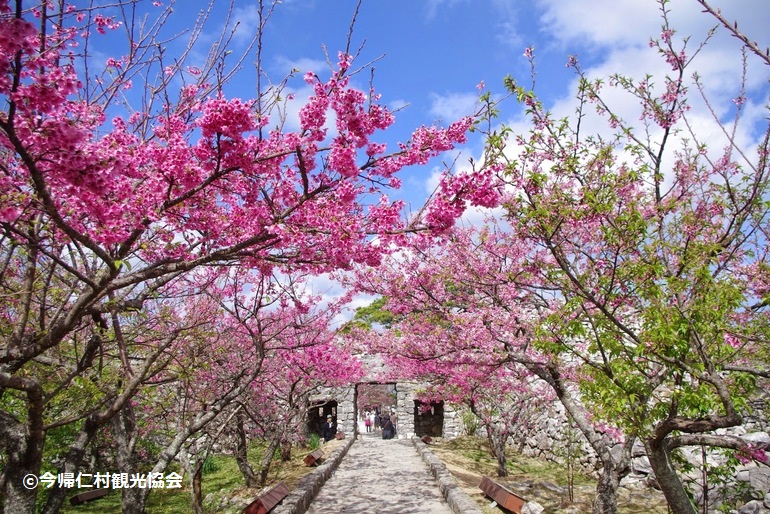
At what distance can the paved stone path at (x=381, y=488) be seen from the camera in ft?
28.6

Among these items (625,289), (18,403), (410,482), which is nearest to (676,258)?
(625,289)

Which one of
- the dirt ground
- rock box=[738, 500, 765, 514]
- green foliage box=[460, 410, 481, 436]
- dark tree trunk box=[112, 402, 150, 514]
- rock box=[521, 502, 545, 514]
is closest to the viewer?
dark tree trunk box=[112, 402, 150, 514]

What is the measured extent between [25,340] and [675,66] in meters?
8.05

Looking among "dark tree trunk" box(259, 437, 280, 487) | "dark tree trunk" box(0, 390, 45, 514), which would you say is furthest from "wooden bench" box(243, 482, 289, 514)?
"dark tree trunk" box(259, 437, 280, 487)

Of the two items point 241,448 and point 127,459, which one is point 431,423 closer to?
point 241,448

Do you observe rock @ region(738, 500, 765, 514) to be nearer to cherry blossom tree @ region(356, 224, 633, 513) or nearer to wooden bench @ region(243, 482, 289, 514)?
cherry blossom tree @ region(356, 224, 633, 513)

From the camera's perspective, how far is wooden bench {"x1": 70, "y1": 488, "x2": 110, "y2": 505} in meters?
11.8

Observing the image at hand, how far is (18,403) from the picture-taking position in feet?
27.9

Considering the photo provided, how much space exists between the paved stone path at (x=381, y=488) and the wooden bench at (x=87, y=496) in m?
5.91

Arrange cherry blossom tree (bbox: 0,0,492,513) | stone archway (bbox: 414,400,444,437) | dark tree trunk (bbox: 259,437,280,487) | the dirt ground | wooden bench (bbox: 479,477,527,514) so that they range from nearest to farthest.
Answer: cherry blossom tree (bbox: 0,0,492,513) → wooden bench (bbox: 479,477,527,514) → the dirt ground → dark tree trunk (bbox: 259,437,280,487) → stone archway (bbox: 414,400,444,437)

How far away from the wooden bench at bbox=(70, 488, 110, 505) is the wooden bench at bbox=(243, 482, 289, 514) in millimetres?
7010

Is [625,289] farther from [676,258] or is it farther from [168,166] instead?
[168,166]

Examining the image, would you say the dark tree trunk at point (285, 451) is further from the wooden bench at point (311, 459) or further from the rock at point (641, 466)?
the rock at point (641, 466)

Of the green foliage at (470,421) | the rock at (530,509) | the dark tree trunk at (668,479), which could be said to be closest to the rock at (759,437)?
the rock at (530,509)
